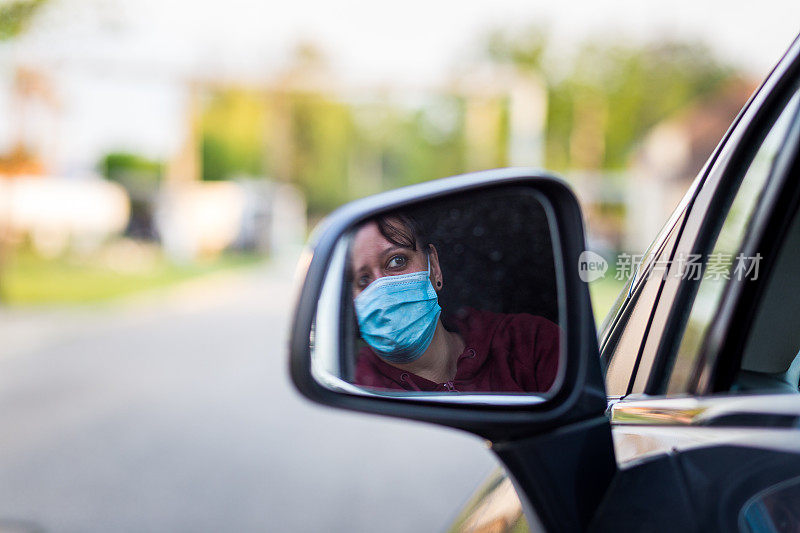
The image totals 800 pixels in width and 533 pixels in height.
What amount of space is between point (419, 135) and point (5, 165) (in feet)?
158

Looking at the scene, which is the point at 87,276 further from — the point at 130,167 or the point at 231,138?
the point at 231,138

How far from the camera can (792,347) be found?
4.41 feet

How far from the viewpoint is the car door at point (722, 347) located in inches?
43.6

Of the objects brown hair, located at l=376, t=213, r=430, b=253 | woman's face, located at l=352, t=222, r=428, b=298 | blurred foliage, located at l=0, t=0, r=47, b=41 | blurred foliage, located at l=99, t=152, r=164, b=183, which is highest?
blurred foliage, located at l=0, t=0, r=47, b=41

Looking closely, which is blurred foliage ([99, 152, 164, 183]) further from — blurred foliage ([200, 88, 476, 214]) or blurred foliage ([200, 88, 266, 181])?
blurred foliage ([200, 88, 266, 181])

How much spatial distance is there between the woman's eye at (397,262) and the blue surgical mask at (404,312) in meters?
0.02

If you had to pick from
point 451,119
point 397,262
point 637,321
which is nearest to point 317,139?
point 451,119

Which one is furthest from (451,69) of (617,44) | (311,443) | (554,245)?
(554,245)

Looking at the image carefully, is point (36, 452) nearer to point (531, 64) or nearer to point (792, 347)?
point (792, 347)

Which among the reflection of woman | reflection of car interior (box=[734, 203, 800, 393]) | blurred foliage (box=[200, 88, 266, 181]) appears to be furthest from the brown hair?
blurred foliage (box=[200, 88, 266, 181])

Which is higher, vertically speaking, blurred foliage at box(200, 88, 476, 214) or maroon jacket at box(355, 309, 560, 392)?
maroon jacket at box(355, 309, 560, 392)

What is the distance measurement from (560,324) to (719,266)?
0.97 ft

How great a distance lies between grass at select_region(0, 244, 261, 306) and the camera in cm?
1619

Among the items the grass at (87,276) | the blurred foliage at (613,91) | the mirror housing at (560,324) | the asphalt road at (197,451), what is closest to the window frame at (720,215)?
the mirror housing at (560,324)
